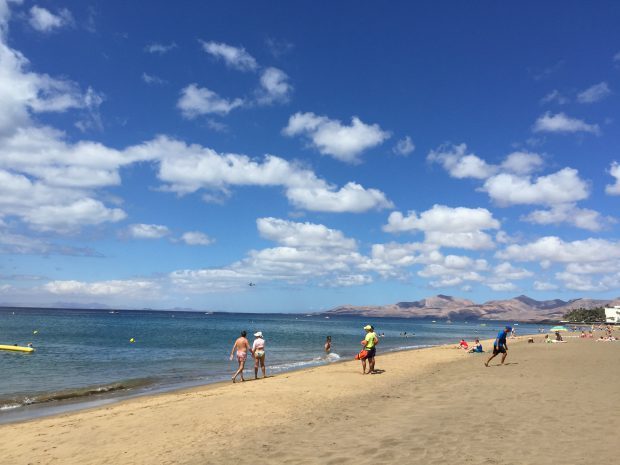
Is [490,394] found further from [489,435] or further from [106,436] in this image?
[106,436]

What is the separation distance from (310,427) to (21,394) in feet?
49.2

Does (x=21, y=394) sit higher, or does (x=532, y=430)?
(x=532, y=430)

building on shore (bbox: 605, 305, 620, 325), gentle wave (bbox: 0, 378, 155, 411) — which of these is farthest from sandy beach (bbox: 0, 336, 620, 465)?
building on shore (bbox: 605, 305, 620, 325)

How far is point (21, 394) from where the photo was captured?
723 inches

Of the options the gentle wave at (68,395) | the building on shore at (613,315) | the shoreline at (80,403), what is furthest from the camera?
the building on shore at (613,315)

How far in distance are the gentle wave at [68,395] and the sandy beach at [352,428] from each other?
196 inches

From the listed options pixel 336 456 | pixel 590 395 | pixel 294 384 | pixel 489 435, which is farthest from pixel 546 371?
pixel 336 456

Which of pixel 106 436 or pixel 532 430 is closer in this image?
pixel 532 430

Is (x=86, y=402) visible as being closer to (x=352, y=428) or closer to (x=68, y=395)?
(x=68, y=395)

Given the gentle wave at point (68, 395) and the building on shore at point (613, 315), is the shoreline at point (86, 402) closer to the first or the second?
the gentle wave at point (68, 395)

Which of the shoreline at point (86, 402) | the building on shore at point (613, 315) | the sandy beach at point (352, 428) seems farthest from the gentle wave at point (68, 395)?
the building on shore at point (613, 315)

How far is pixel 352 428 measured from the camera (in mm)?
9695

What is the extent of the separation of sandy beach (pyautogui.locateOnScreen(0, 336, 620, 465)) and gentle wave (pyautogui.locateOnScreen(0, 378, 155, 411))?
4.99 metres

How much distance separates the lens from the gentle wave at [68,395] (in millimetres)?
16578
